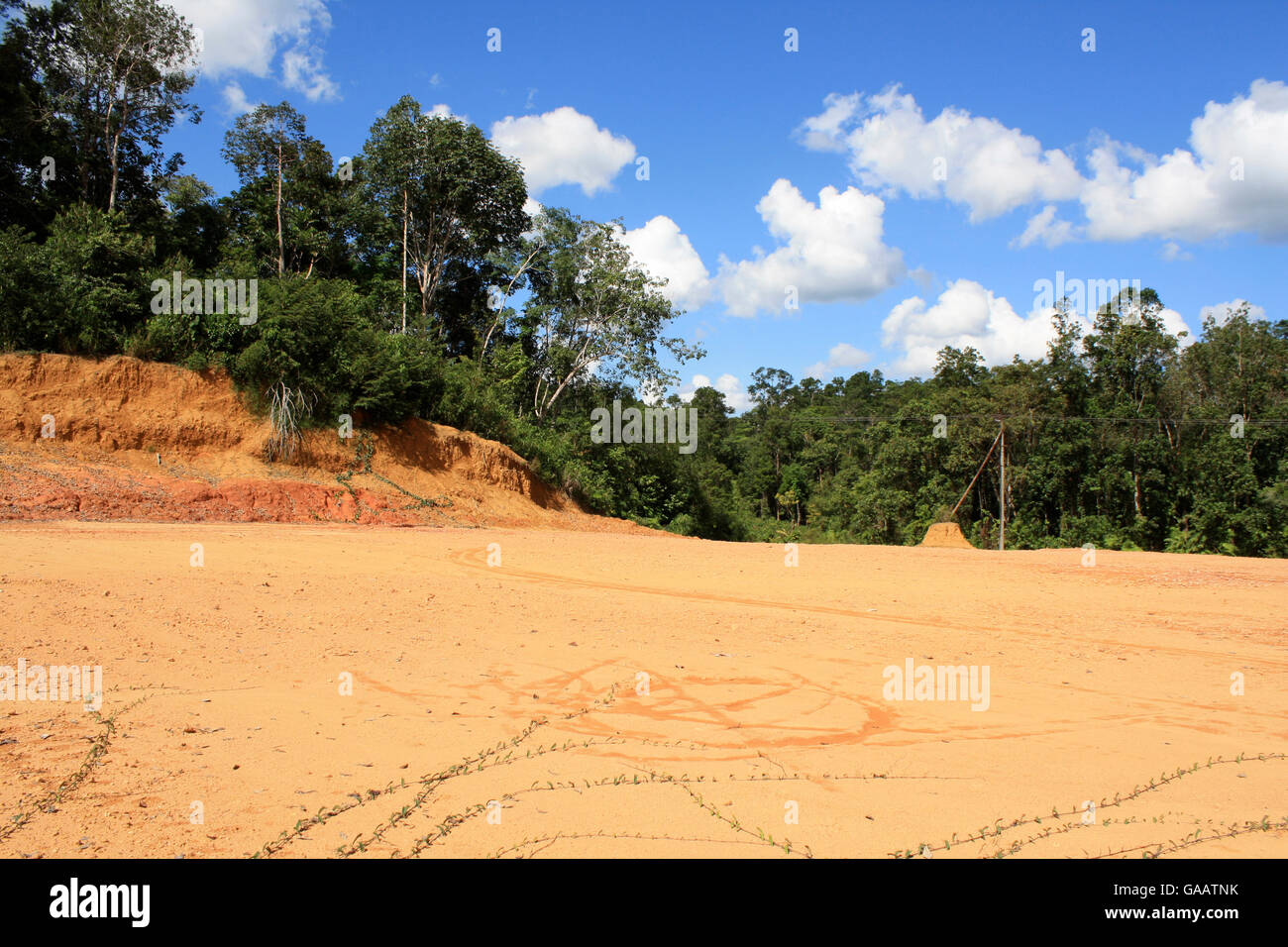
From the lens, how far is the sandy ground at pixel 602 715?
4.02 m

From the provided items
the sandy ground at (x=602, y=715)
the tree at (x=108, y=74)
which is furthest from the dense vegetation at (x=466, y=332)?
the sandy ground at (x=602, y=715)

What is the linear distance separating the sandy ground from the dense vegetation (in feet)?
31.2

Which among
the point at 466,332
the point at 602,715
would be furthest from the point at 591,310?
the point at 602,715

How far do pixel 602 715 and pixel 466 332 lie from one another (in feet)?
98.0

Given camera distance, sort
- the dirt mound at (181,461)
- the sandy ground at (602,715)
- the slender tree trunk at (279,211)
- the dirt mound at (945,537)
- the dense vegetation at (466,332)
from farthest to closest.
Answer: the slender tree trunk at (279,211) → the dirt mound at (945,537) → the dense vegetation at (466,332) → the dirt mound at (181,461) → the sandy ground at (602,715)

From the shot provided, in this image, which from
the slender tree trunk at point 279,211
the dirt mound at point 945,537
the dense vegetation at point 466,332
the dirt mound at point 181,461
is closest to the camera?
the dirt mound at point 181,461

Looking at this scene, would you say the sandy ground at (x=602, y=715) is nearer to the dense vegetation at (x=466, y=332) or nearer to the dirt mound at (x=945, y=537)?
the dense vegetation at (x=466, y=332)

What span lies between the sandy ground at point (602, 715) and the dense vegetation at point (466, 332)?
9.52 metres

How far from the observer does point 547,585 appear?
37.0ft

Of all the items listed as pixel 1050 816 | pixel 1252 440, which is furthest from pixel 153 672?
pixel 1252 440

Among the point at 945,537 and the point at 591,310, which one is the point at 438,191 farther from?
the point at 945,537

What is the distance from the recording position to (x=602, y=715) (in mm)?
6125
